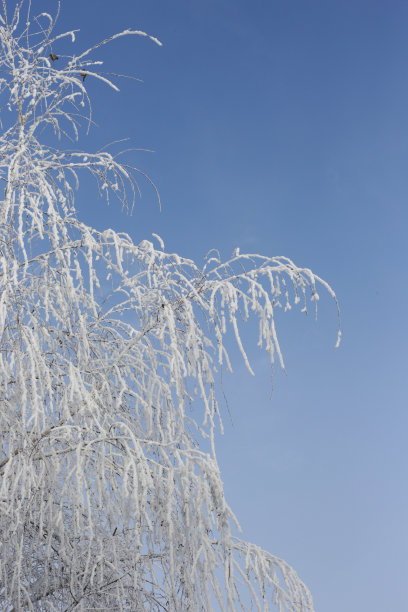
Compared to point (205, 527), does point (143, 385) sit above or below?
above

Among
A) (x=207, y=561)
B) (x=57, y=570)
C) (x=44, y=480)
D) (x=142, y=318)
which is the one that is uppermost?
(x=142, y=318)

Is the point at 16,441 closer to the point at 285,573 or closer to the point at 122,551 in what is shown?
the point at 122,551

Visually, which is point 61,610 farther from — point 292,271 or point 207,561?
point 292,271

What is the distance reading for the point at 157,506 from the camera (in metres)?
2.74

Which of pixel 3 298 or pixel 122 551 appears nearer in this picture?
pixel 3 298

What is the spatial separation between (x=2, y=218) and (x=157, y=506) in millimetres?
1638

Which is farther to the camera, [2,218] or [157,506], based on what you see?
[2,218]

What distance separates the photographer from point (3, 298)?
268 centimetres

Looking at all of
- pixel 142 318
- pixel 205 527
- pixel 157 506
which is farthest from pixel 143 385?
pixel 205 527

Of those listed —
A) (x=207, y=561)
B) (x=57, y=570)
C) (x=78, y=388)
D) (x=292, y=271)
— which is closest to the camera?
(x=207, y=561)

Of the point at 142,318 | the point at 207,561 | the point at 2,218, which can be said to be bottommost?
the point at 207,561

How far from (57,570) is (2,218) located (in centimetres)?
187

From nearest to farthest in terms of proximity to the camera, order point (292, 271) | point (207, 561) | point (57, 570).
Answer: point (207, 561) → point (292, 271) → point (57, 570)

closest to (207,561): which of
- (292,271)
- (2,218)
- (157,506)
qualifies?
(157,506)
